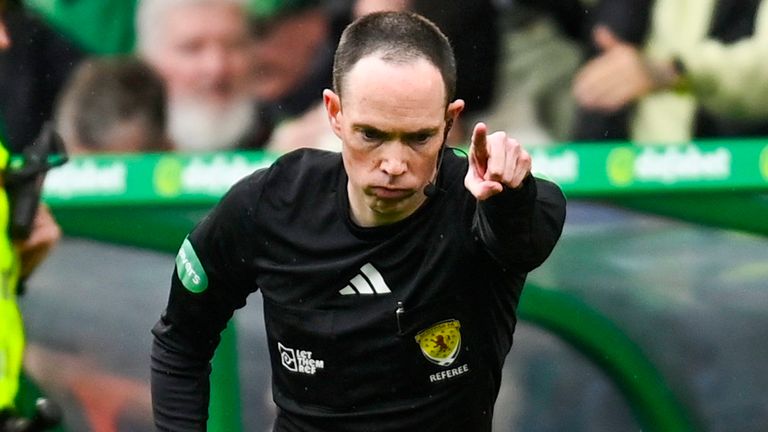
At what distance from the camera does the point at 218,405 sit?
19.1 ft

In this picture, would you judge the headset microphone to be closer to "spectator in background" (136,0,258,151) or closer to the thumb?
the thumb

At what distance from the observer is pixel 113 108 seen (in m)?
5.59

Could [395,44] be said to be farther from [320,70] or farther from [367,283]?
[320,70]

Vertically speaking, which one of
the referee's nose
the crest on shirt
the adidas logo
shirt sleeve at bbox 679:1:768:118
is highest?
the referee's nose

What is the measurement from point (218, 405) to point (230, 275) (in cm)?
236

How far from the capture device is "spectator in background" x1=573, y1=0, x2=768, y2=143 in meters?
5.28

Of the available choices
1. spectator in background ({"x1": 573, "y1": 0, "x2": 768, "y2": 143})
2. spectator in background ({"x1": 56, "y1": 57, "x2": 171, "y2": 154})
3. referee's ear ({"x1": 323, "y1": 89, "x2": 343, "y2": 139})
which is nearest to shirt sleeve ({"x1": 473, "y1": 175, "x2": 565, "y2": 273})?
referee's ear ({"x1": 323, "y1": 89, "x2": 343, "y2": 139})

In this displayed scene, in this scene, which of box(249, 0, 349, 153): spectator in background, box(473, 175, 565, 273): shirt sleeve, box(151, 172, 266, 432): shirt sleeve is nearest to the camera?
box(473, 175, 565, 273): shirt sleeve

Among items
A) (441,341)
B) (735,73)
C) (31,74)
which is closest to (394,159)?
(441,341)

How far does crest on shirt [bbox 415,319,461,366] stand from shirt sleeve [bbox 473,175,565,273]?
0.24m

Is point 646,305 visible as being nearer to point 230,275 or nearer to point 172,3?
point 172,3

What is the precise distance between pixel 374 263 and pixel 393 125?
1.25 ft

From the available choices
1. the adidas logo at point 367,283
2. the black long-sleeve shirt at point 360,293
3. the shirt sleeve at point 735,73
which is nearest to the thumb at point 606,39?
the shirt sleeve at point 735,73

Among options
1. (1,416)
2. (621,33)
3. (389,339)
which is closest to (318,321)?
(389,339)
